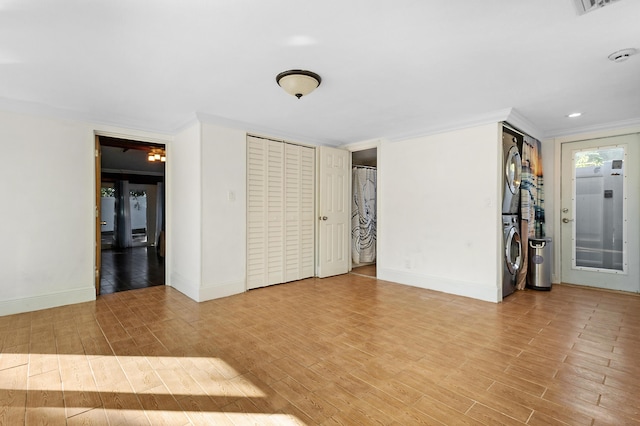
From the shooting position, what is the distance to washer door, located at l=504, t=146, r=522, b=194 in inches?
151

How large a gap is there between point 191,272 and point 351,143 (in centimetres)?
318

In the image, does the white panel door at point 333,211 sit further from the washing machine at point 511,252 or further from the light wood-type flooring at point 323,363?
the washing machine at point 511,252

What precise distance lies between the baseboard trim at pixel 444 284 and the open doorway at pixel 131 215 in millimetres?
3498

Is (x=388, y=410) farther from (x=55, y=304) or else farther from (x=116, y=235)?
(x=116, y=235)

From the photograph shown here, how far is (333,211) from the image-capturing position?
514 cm

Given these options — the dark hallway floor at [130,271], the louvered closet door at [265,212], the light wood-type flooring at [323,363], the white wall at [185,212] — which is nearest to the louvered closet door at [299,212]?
the louvered closet door at [265,212]

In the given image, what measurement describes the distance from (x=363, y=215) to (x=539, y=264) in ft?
9.36

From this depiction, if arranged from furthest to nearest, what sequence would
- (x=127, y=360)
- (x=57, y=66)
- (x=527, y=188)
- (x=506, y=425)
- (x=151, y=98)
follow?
(x=527, y=188) → (x=151, y=98) → (x=57, y=66) → (x=127, y=360) → (x=506, y=425)

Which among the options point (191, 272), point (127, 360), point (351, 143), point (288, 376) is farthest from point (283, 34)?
point (351, 143)

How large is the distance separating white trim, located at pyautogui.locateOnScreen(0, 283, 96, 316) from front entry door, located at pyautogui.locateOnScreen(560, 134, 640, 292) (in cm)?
645

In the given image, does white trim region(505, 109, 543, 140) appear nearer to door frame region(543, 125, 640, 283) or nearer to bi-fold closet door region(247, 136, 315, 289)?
door frame region(543, 125, 640, 283)

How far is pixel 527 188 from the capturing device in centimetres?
424

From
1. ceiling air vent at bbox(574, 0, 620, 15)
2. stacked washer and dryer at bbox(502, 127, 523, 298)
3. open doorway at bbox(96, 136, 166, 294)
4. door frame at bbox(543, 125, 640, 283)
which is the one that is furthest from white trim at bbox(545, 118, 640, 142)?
open doorway at bbox(96, 136, 166, 294)

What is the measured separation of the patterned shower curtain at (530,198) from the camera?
13.8 ft
